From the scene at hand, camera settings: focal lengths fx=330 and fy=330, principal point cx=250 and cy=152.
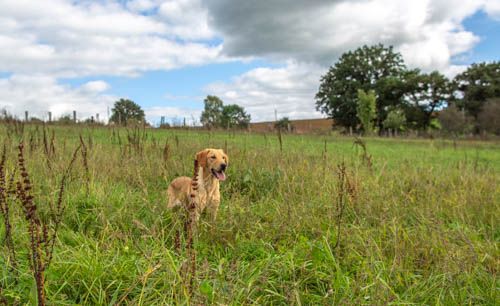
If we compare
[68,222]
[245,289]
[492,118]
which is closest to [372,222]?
[245,289]

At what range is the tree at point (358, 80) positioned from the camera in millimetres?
50875

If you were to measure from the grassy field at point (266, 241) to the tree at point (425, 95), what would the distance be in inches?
1843

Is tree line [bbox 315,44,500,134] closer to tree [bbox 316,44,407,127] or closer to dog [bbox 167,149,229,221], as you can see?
tree [bbox 316,44,407,127]

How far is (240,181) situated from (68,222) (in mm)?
2689

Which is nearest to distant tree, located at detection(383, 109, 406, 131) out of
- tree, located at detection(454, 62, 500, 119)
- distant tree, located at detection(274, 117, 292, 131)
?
tree, located at detection(454, 62, 500, 119)

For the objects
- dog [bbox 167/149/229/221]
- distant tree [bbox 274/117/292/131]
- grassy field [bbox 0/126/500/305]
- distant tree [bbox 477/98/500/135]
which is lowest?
grassy field [bbox 0/126/500/305]

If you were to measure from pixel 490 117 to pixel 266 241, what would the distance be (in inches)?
1756

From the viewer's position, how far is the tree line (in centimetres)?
4122

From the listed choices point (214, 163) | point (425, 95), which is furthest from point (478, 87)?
point (214, 163)

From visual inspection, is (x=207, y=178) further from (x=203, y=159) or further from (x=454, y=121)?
(x=454, y=121)

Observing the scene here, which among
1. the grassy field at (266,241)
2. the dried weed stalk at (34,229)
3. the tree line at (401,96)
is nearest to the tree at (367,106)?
the tree line at (401,96)

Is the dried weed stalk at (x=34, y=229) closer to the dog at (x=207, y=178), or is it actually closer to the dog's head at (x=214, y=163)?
the dog at (x=207, y=178)

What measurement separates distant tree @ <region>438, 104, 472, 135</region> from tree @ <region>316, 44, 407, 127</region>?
9738 mm

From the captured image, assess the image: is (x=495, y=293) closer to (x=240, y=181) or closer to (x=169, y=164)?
(x=240, y=181)
